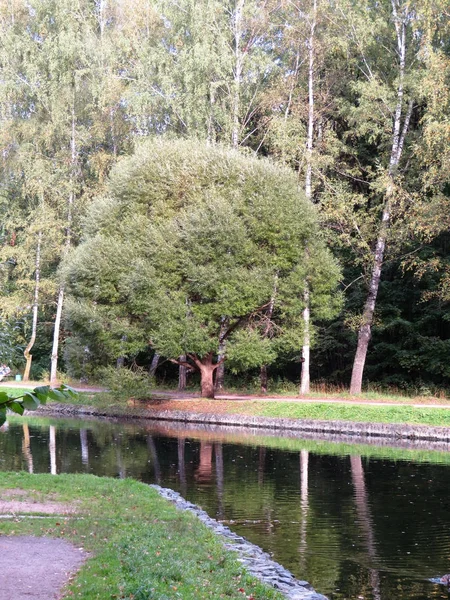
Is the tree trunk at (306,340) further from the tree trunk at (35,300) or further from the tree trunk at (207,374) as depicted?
the tree trunk at (35,300)

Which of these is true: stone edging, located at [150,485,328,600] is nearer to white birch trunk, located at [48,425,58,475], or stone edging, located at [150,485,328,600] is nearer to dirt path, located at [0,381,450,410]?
white birch trunk, located at [48,425,58,475]

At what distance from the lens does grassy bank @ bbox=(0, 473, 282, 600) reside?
29.1 ft

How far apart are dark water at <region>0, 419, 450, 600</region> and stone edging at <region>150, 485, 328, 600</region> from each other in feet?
2.07

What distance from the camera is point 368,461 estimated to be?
24.6 metres

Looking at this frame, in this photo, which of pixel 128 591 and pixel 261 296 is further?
pixel 261 296

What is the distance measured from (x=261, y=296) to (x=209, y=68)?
13989 millimetres

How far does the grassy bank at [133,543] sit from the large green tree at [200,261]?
19.3m

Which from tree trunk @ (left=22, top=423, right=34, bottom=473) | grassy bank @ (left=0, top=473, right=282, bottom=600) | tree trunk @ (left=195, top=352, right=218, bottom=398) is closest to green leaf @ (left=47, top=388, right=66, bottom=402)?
grassy bank @ (left=0, top=473, right=282, bottom=600)

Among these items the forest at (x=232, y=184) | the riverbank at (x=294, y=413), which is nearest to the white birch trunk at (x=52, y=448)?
the forest at (x=232, y=184)

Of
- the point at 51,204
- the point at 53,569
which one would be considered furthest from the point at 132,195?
the point at 53,569

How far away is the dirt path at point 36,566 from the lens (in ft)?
28.3

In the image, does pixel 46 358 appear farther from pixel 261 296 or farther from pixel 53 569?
pixel 53 569

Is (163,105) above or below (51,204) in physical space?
above

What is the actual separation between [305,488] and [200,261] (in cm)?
1801
